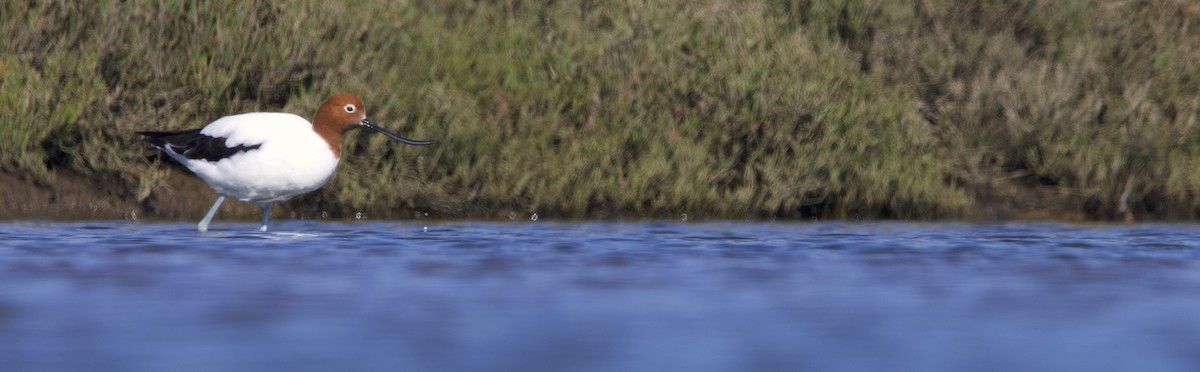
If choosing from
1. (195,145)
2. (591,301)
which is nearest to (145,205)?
(195,145)

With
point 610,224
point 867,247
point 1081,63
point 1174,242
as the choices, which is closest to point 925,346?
point 867,247

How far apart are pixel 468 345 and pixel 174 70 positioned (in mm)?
8287

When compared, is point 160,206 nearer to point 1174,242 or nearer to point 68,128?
point 68,128

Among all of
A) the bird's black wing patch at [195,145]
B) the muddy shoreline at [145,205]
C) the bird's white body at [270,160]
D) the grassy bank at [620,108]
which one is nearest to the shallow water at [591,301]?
the bird's white body at [270,160]

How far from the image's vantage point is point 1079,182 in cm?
1446

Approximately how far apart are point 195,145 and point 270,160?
72cm

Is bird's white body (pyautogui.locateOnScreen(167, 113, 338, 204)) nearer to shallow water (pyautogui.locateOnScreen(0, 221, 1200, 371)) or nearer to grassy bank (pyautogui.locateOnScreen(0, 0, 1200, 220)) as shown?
shallow water (pyautogui.locateOnScreen(0, 221, 1200, 371))

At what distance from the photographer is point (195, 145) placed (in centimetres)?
1170

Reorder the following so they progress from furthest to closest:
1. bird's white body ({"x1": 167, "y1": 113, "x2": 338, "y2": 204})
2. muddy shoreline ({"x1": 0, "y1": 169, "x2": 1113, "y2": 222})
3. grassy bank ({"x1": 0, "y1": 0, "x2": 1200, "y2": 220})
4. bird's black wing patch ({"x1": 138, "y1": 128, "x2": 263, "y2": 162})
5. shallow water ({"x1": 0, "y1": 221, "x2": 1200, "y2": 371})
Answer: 1. grassy bank ({"x1": 0, "y1": 0, "x2": 1200, "y2": 220})
2. muddy shoreline ({"x1": 0, "y1": 169, "x2": 1113, "y2": 222})
3. bird's black wing patch ({"x1": 138, "y1": 128, "x2": 263, "y2": 162})
4. bird's white body ({"x1": 167, "y1": 113, "x2": 338, "y2": 204})
5. shallow water ({"x1": 0, "y1": 221, "x2": 1200, "y2": 371})

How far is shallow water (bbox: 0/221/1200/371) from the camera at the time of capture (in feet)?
18.6

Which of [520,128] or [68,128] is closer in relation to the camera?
[68,128]

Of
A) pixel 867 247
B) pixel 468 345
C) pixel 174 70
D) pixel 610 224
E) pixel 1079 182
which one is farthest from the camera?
pixel 1079 182

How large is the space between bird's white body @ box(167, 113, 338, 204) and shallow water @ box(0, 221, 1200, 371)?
345mm

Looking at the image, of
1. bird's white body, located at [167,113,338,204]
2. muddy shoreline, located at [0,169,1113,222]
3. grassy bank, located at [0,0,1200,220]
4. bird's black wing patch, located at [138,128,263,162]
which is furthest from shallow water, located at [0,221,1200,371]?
grassy bank, located at [0,0,1200,220]
